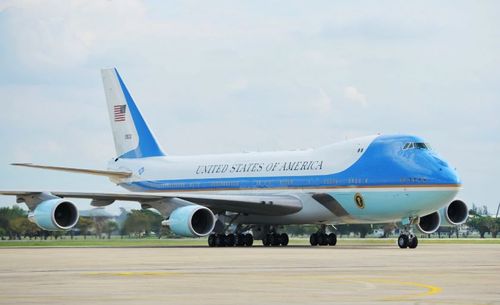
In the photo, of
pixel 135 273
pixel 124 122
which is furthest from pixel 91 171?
pixel 135 273

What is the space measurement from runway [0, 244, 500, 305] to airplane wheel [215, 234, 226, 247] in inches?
639

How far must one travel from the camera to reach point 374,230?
6781 cm

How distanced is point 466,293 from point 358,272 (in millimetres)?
6287

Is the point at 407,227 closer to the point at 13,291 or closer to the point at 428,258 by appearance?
the point at 428,258

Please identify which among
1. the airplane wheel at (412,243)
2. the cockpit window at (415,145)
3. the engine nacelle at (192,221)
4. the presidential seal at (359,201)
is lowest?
the airplane wheel at (412,243)

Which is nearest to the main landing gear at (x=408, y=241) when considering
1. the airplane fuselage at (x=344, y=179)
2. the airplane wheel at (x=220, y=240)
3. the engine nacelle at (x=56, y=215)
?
the airplane fuselage at (x=344, y=179)

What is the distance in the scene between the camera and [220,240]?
1788 inches

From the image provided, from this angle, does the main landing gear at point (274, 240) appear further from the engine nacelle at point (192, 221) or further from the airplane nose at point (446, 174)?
the airplane nose at point (446, 174)

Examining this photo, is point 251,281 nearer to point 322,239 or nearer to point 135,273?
point 135,273

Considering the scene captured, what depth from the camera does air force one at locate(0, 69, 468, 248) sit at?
40906mm

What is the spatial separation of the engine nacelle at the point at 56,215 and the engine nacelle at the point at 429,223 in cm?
1461

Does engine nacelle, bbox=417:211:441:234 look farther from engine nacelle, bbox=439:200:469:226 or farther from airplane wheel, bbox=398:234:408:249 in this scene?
airplane wheel, bbox=398:234:408:249

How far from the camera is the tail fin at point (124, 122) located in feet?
181

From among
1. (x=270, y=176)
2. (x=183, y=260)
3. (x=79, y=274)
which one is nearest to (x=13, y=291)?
(x=79, y=274)
